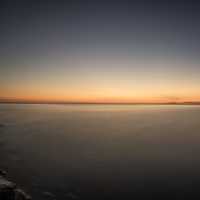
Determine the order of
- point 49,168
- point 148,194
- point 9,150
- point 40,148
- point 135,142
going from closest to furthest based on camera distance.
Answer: point 148,194 < point 49,168 < point 9,150 < point 40,148 < point 135,142

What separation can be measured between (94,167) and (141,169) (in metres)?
11.8

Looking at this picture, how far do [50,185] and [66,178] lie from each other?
17.6 ft

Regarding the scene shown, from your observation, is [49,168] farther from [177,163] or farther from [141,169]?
[177,163]

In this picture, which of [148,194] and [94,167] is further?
[94,167]

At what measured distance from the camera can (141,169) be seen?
162 feet

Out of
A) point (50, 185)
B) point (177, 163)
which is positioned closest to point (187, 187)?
point (177, 163)

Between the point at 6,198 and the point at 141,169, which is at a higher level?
the point at 6,198

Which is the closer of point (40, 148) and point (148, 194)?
point (148, 194)

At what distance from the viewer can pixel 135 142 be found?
84500 millimetres

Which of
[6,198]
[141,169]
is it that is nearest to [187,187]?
[141,169]

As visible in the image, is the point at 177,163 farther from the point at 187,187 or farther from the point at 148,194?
the point at 148,194

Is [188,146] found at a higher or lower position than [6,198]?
lower

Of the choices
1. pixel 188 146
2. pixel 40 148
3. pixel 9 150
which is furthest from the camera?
pixel 188 146

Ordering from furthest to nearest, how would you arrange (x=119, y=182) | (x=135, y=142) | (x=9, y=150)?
1. (x=135, y=142)
2. (x=9, y=150)
3. (x=119, y=182)
